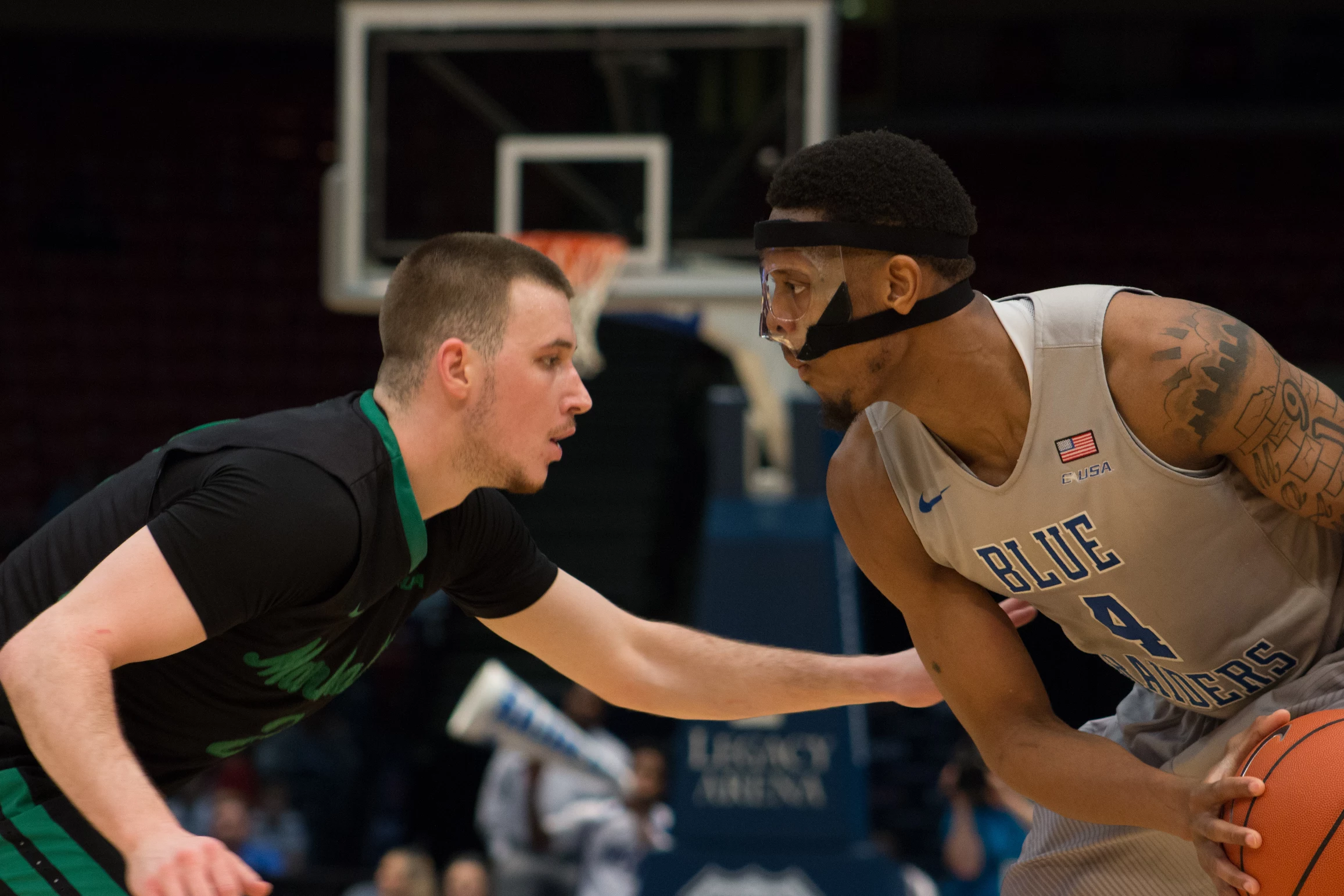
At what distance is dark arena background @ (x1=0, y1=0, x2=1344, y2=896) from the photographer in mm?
14492

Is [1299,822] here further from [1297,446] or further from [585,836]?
[585,836]

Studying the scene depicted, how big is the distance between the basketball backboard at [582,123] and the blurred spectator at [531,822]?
2732 mm

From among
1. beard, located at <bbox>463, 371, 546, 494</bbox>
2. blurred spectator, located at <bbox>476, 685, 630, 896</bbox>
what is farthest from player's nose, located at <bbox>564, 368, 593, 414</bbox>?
blurred spectator, located at <bbox>476, 685, 630, 896</bbox>

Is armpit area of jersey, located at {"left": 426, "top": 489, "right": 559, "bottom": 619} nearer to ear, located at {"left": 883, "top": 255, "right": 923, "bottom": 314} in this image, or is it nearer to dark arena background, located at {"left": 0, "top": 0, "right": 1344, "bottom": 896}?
ear, located at {"left": 883, "top": 255, "right": 923, "bottom": 314}

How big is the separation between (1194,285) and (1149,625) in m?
13.0

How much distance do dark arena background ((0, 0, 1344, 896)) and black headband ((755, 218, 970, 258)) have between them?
→ 10413mm

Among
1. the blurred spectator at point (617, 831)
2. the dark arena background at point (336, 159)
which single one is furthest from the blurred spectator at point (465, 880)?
the dark arena background at point (336, 159)

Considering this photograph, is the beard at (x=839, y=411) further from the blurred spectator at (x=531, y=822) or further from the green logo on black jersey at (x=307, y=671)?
the blurred spectator at (x=531, y=822)

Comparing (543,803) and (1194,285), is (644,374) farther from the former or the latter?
(543,803)

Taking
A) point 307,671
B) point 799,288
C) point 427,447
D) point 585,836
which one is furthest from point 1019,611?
point 585,836

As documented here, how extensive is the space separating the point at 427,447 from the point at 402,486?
0.33 feet

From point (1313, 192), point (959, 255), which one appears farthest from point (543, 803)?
point (1313, 192)

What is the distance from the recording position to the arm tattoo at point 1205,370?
2506 millimetres

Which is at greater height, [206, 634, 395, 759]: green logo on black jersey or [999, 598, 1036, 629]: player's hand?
[999, 598, 1036, 629]: player's hand
